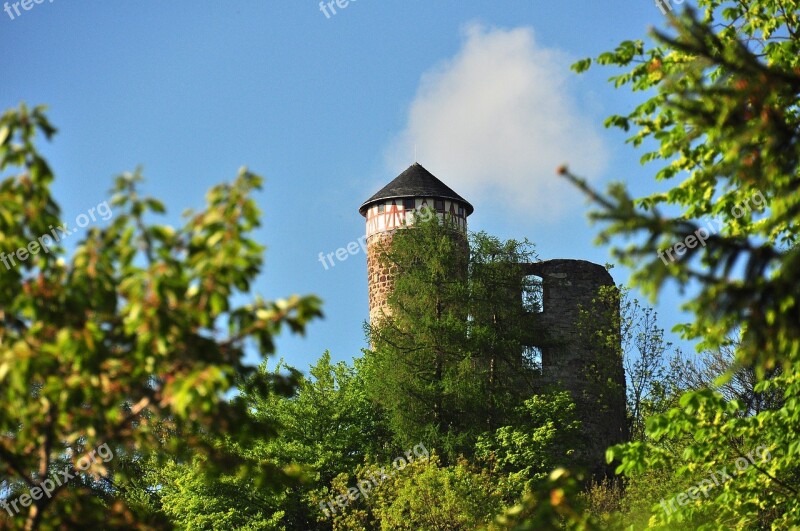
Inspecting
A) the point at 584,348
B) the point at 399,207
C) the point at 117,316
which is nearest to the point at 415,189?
the point at 399,207

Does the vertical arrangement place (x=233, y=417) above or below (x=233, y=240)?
below

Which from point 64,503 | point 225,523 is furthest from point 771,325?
point 225,523

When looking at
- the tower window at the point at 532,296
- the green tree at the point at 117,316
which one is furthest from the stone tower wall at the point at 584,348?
the green tree at the point at 117,316

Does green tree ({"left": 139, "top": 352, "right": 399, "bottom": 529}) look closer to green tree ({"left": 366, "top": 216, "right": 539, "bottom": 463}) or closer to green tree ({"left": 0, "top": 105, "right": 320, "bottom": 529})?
green tree ({"left": 366, "top": 216, "right": 539, "bottom": 463})

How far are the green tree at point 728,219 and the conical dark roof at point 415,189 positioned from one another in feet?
76.2

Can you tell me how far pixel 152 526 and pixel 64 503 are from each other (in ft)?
2.29

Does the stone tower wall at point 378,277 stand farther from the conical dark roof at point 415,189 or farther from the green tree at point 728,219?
the green tree at point 728,219

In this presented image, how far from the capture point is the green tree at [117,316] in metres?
4.45

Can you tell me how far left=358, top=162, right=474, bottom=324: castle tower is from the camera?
1372 inches

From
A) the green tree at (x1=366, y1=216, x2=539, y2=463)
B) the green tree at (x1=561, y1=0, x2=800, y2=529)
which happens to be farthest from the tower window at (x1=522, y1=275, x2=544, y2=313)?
the green tree at (x1=561, y1=0, x2=800, y2=529)

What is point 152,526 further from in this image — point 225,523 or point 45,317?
point 225,523

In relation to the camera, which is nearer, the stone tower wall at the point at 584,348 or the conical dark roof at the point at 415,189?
the stone tower wall at the point at 584,348

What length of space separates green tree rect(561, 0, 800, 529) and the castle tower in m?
22.2

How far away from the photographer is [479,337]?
28.4 meters
